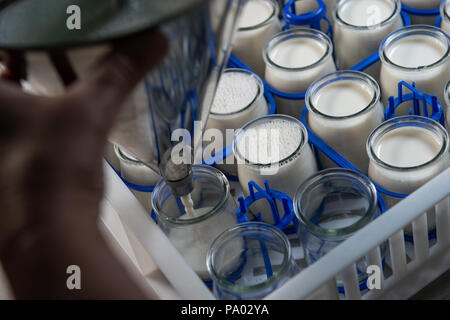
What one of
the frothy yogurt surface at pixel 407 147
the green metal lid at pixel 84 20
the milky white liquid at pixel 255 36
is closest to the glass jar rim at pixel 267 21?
the milky white liquid at pixel 255 36

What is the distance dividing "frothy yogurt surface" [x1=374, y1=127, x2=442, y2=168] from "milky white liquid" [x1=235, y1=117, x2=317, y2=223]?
8cm

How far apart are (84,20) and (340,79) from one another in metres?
0.38

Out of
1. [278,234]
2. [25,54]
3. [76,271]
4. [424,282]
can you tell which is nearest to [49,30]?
[25,54]

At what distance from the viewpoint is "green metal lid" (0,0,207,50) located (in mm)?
405

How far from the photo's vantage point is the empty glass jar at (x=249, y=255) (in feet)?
1.90

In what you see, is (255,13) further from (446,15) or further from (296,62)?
(446,15)

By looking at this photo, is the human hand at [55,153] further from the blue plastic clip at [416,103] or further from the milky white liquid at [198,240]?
the blue plastic clip at [416,103]

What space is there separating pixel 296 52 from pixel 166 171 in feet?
1.05

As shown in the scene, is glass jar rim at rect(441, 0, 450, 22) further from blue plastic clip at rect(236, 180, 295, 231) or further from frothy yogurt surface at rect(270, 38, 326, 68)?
blue plastic clip at rect(236, 180, 295, 231)

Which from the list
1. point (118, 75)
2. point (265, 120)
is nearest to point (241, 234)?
point (265, 120)

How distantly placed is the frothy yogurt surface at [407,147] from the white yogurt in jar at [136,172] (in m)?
0.24

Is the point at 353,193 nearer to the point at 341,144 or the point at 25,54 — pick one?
the point at 341,144

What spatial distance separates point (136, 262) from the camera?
0.66 metres

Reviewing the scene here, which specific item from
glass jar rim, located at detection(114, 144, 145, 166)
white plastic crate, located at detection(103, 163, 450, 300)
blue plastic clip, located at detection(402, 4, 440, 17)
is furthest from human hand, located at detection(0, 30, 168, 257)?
blue plastic clip, located at detection(402, 4, 440, 17)
